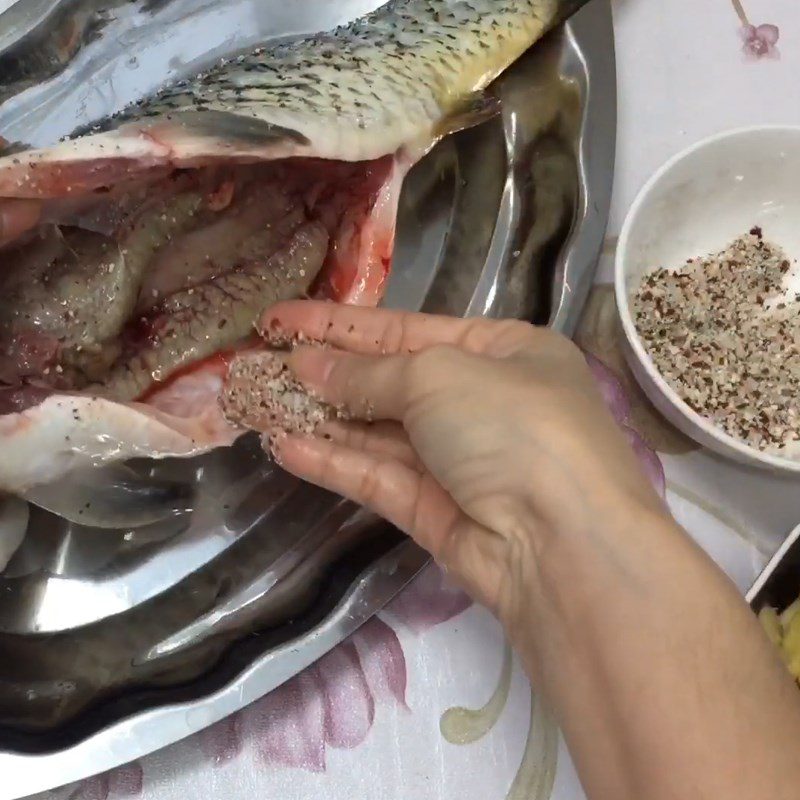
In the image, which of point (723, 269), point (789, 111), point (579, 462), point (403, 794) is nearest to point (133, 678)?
point (403, 794)

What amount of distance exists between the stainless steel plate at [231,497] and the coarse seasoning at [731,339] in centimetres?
11

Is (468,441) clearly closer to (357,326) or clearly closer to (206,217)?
(357,326)

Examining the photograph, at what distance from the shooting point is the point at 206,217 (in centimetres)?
57

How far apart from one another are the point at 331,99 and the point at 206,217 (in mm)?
116

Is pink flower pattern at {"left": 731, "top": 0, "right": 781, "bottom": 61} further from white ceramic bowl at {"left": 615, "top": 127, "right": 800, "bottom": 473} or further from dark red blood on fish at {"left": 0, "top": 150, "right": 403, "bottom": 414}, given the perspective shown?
dark red blood on fish at {"left": 0, "top": 150, "right": 403, "bottom": 414}

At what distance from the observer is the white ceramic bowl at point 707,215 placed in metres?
0.61

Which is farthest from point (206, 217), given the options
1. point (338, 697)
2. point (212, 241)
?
point (338, 697)

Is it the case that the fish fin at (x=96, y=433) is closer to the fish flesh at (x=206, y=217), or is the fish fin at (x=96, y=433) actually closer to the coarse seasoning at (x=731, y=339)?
the fish flesh at (x=206, y=217)

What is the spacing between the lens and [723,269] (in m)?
0.71

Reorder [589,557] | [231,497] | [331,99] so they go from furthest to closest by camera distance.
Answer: [231,497] → [331,99] → [589,557]

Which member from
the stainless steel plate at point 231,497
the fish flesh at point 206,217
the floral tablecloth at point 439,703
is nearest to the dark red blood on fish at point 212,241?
the fish flesh at point 206,217

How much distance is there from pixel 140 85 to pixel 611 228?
1.31 ft

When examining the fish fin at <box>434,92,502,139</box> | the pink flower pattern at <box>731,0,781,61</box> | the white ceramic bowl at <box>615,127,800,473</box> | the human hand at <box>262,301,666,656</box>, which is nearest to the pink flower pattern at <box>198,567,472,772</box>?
the human hand at <box>262,301,666,656</box>

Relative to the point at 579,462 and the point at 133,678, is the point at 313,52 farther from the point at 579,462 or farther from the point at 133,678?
the point at 133,678
